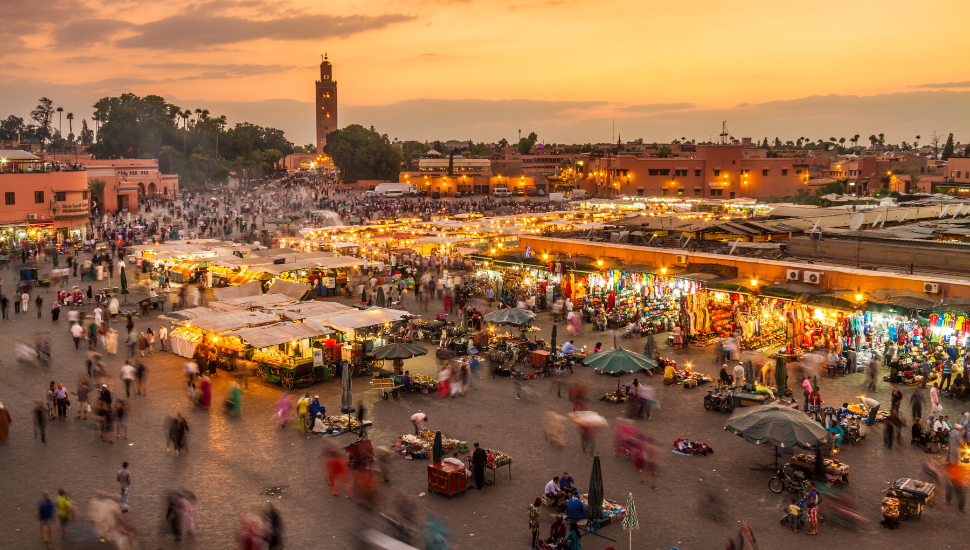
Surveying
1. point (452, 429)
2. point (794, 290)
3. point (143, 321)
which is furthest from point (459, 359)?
point (143, 321)

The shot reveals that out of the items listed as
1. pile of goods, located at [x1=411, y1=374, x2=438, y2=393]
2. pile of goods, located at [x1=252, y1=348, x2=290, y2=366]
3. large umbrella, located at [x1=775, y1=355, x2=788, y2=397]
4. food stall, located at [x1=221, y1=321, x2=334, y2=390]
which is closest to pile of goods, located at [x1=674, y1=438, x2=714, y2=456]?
large umbrella, located at [x1=775, y1=355, x2=788, y2=397]

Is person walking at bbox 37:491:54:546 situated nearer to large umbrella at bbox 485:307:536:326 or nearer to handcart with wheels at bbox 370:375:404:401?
handcart with wheels at bbox 370:375:404:401

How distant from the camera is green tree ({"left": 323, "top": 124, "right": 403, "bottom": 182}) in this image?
106m

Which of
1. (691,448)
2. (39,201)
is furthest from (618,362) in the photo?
(39,201)

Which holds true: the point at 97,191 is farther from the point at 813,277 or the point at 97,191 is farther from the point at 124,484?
the point at 813,277

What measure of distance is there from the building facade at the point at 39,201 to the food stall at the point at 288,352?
97.5 ft

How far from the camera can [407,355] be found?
57.0ft

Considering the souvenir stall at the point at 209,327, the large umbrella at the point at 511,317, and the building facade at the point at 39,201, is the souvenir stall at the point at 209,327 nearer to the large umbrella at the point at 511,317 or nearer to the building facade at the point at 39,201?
the large umbrella at the point at 511,317

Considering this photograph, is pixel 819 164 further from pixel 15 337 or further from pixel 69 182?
pixel 15 337

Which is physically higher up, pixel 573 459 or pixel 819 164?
pixel 819 164

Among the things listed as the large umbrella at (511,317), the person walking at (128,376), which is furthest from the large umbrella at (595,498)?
the person walking at (128,376)

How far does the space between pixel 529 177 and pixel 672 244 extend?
82521 millimetres

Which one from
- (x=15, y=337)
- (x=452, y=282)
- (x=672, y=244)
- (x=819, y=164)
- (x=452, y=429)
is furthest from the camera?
(x=819, y=164)

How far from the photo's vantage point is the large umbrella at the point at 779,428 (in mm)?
11363
